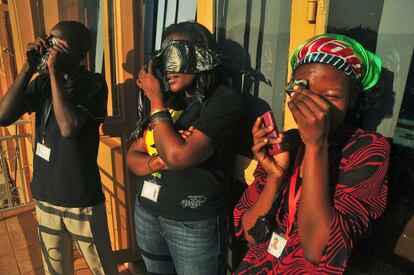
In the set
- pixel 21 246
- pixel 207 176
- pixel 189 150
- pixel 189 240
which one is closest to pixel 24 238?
→ pixel 21 246

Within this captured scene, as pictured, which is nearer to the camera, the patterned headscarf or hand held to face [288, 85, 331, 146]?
hand held to face [288, 85, 331, 146]

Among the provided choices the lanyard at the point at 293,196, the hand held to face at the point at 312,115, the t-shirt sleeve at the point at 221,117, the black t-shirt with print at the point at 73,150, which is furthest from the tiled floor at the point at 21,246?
the hand held to face at the point at 312,115

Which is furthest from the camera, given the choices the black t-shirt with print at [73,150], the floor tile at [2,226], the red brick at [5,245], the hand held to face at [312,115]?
the floor tile at [2,226]

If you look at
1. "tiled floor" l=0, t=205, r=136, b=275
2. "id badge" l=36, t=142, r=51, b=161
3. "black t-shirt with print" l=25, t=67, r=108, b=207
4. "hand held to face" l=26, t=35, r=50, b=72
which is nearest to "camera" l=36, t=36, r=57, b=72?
"hand held to face" l=26, t=35, r=50, b=72

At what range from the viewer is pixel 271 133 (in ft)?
4.07

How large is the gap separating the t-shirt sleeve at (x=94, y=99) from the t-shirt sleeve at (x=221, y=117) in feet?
2.74

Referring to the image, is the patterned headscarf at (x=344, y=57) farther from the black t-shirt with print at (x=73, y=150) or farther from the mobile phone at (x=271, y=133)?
the black t-shirt with print at (x=73, y=150)

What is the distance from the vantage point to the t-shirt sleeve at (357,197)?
108cm

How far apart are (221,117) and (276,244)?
24.9 inches

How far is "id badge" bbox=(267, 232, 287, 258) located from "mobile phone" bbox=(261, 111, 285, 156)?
0.32 m

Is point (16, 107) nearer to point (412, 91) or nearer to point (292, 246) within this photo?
point (292, 246)

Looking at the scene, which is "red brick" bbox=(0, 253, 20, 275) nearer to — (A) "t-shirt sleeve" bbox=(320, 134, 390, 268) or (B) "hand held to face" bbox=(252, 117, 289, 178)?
(B) "hand held to face" bbox=(252, 117, 289, 178)

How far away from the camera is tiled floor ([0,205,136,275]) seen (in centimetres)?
330

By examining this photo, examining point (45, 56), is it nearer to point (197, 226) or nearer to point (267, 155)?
point (197, 226)
